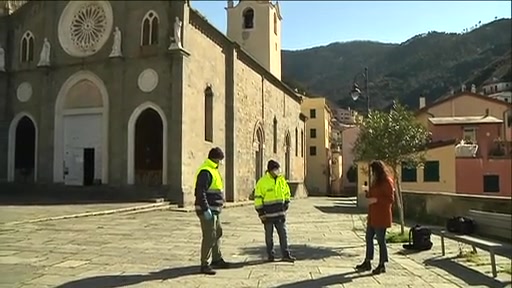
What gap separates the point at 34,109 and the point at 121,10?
7.93 meters

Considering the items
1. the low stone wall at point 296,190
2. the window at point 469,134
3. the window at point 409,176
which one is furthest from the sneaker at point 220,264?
the low stone wall at point 296,190

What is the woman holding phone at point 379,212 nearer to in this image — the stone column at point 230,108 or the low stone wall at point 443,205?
the low stone wall at point 443,205

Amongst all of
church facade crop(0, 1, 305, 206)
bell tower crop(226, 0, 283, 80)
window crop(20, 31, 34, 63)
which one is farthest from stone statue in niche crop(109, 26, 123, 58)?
bell tower crop(226, 0, 283, 80)

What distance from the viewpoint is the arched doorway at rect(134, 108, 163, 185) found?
29.1 metres

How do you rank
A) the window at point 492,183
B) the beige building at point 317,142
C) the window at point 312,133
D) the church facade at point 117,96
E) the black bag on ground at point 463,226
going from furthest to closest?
1. the window at point 312,133
2. the beige building at point 317,142
3. the window at point 492,183
4. the church facade at point 117,96
5. the black bag on ground at point 463,226

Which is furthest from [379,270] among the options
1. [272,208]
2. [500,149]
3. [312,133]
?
[312,133]

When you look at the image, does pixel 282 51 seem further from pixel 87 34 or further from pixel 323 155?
pixel 87 34

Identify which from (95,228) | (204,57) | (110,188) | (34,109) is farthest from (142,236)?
(34,109)

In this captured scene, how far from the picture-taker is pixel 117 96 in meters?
29.5

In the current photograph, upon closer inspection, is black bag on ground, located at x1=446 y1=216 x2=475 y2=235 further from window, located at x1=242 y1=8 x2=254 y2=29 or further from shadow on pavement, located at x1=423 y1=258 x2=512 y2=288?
window, located at x1=242 y1=8 x2=254 y2=29

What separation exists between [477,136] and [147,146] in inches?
795

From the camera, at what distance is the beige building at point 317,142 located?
71625 millimetres

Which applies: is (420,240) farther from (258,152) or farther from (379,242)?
(258,152)

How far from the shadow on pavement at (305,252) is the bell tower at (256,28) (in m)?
42.3
